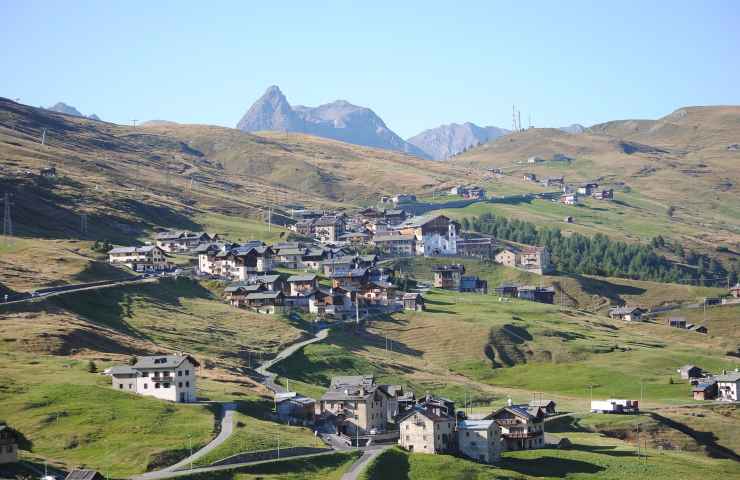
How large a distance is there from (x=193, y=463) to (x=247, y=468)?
3832 mm

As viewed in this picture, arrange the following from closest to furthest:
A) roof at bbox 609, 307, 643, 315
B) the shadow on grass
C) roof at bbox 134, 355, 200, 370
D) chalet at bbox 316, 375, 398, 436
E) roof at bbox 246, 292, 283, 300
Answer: the shadow on grass → roof at bbox 134, 355, 200, 370 → chalet at bbox 316, 375, 398, 436 → roof at bbox 246, 292, 283, 300 → roof at bbox 609, 307, 643, 315

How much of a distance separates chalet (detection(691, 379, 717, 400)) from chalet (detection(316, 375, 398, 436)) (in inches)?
1556

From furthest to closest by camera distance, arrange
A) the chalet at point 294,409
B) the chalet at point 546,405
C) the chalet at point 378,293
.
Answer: the chalet at point 378,293
the chalet at point 546,405
the chalet at point 294,409

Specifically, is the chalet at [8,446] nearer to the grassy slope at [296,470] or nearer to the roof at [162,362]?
the grassy slope at [296,470]

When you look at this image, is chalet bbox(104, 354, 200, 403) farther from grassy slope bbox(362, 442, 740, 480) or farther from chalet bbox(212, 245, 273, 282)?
chalet bbox(212, 245, 273, 282)

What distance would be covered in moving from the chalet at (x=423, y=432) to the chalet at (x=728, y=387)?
43.0 metres

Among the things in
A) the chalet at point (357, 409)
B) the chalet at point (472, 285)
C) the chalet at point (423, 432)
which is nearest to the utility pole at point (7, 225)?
the chalet at point (472, 285)

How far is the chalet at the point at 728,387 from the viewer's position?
11956cm

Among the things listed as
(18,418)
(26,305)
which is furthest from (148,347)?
(18,418)

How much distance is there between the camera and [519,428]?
97.8 metres

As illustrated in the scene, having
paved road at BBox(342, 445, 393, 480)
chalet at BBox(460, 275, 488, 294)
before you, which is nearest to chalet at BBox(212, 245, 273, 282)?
chalet at BBox(460, 275, 488, 294)

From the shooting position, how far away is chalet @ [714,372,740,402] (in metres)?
120

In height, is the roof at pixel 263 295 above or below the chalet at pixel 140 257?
below

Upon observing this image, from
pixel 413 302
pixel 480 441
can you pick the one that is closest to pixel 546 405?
pixel 480 441
